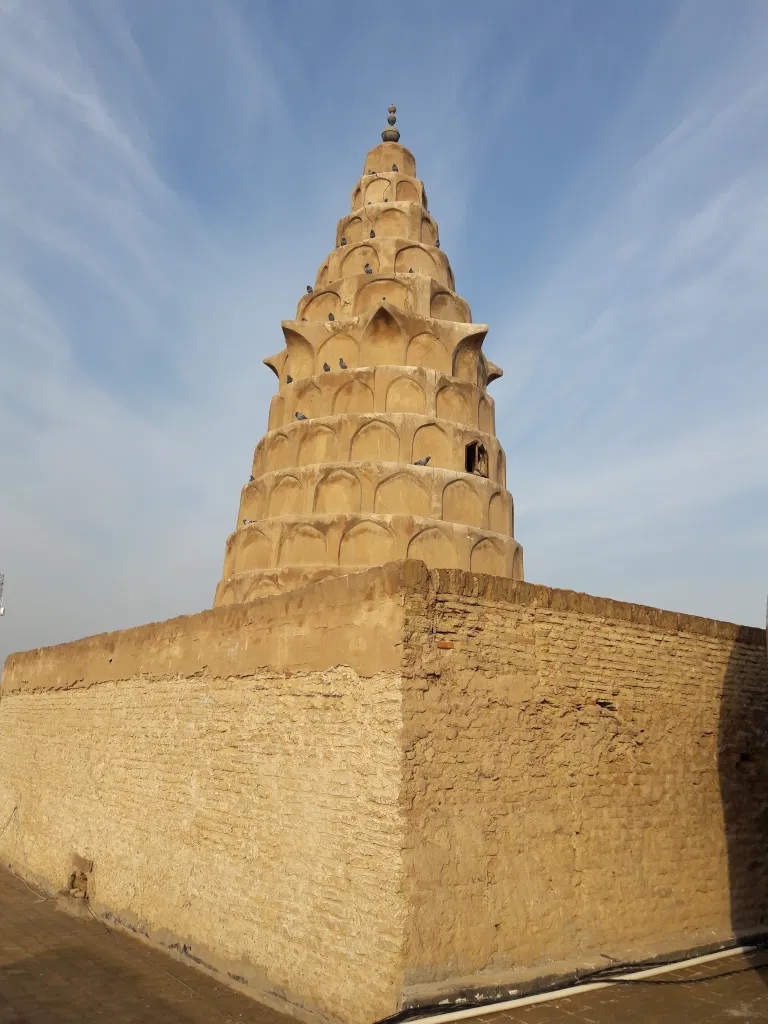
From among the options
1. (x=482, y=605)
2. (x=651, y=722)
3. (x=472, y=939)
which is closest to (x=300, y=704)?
(x=482, y=605)

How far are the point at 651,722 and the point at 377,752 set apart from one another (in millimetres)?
3200

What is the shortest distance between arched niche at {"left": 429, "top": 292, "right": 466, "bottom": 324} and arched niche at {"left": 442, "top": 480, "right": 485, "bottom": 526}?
3.15m

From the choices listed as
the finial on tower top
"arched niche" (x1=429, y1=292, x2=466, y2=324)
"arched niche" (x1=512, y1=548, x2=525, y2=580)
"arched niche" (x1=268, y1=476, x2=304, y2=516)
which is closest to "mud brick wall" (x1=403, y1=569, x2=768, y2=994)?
"arched niche" (x1=512, y1=548, x2=525, y2=580)

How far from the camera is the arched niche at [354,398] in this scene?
1139 cm

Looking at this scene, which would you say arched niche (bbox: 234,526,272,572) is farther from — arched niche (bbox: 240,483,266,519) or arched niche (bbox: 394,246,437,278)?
arched niche (bbox: 394,246,437,278)

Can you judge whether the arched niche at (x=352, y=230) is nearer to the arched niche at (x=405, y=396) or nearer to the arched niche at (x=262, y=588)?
the arched niche at (x=405, y=396)

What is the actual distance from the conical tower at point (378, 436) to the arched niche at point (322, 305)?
2 centimetres

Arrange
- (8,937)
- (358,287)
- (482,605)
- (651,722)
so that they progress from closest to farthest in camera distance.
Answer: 1. (482,605)
2. (651,722)
3. (8,937)
4. (358,287)

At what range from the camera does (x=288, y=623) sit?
Answer: 7.04m

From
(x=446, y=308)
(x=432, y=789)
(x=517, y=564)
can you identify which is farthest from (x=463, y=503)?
(x=432, y=789)

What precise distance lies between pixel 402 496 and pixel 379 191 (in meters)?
6.96

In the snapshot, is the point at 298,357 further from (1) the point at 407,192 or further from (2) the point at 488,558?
(2) the point at 488,558

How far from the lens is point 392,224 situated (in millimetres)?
13758

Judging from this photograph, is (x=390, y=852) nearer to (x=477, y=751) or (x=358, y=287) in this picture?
(x=477, y=751)
